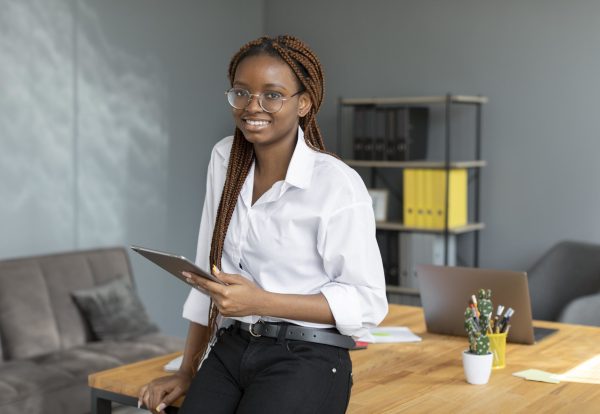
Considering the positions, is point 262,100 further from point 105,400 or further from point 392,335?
point 392,335

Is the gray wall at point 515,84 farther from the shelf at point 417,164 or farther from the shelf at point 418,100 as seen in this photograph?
the shelf at point 417,164

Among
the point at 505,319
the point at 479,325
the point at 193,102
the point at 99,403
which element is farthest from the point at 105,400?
the point at 193,102

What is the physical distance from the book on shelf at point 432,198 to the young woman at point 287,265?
2.89m

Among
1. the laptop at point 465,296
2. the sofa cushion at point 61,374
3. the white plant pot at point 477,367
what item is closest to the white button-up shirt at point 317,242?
the white plant pot at point 477,367

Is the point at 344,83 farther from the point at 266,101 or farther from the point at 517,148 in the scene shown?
the point at 266,101

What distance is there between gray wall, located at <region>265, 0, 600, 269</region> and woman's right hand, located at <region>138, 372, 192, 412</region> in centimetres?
326

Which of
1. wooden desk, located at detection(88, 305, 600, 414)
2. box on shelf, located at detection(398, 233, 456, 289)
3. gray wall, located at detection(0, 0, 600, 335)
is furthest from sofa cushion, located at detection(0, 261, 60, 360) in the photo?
box on shelf, located at detection(398, 233, 456, 289)

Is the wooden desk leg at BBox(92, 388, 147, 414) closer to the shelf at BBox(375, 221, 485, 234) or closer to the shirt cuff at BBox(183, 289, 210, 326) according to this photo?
the shirt cuff at BBox(183, 289, 210, 326)

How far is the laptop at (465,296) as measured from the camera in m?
2.51

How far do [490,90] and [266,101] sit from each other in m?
3.40

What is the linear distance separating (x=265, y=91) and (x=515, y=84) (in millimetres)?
3360

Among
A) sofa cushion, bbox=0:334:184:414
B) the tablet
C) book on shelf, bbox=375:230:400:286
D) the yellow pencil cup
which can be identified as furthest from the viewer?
book on shelf, bbox=375:230:400:286

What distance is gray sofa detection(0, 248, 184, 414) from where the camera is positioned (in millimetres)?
3562

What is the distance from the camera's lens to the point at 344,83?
18.3ft
